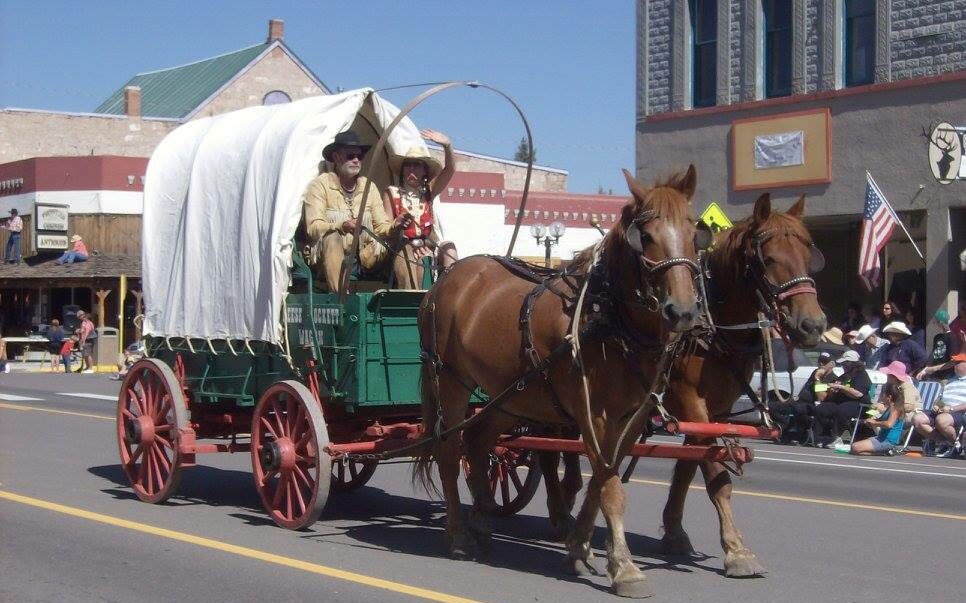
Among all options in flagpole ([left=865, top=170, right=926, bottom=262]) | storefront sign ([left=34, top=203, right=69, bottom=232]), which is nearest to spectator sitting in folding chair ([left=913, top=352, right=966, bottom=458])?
flagpole ([left=865, top=170, right=926, bottom=262])

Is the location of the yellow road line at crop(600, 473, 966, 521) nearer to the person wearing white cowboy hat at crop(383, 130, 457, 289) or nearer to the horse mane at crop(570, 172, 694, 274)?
the person wearing white cowboy hat at crop(383, 130, 457, 289)

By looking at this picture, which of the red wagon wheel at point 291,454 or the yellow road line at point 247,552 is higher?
the red wagon wheel at point 291,454

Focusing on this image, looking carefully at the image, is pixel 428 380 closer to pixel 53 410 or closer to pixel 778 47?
pixel 53 410

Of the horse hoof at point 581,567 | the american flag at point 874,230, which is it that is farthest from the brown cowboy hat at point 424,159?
the american flag at point 874,230

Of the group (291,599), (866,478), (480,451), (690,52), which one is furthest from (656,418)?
(690,52)

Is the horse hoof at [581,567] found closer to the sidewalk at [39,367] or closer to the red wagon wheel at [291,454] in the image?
the red wagon wheel at [291,454]

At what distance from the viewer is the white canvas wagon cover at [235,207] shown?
31.4ft

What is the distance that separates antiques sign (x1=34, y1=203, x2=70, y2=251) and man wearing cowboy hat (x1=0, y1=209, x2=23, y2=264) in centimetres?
120

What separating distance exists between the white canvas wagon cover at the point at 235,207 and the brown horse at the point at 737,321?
3.23m

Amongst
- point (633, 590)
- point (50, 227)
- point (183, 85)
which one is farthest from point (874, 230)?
point (183, 85)

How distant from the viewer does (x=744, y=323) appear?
26.1 feet

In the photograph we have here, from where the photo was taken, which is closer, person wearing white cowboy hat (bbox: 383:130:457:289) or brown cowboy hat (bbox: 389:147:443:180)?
person wearing white cowboy hat (bbox: 383:130:457:289)

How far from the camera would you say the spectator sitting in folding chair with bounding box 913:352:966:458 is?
1611 cm

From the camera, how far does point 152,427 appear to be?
1031 cm
